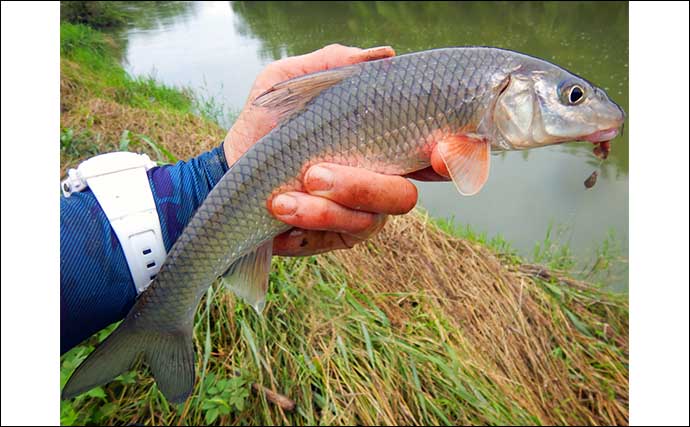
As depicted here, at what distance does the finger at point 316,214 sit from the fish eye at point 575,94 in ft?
2.36

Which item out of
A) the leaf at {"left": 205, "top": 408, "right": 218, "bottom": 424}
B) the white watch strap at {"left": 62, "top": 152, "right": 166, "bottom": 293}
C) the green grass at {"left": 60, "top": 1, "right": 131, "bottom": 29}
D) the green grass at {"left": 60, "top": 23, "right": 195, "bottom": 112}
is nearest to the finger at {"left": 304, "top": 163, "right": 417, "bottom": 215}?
the white watch strap at {"left": 62, "top": 152, "right": 166, "bottom": 293}

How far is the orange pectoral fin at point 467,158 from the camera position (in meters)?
1.49

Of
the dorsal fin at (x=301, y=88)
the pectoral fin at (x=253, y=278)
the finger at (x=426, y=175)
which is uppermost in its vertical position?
the dorsal fin at (x=301, y=88)

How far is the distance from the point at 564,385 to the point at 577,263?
1733mm

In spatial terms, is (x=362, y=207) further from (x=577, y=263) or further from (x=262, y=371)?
(x=577, y=263)

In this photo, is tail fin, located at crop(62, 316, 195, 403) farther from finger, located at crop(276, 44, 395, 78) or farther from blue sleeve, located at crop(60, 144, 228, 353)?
finger, located at crop(276, 44, 395, 78)

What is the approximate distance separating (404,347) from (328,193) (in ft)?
5.38

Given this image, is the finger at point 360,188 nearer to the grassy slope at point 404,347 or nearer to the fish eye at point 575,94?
the fish eye at point 575,94

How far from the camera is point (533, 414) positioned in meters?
2.77

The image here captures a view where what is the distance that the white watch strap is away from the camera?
1.65m

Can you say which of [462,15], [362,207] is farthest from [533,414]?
[462,15]

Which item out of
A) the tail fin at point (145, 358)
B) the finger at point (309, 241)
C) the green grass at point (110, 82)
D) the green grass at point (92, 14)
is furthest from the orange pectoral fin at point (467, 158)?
the green grass at point (92, 14)

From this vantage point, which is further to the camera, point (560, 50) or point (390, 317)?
point (560, 50)

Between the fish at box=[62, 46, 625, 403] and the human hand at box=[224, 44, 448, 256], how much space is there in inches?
1.7
